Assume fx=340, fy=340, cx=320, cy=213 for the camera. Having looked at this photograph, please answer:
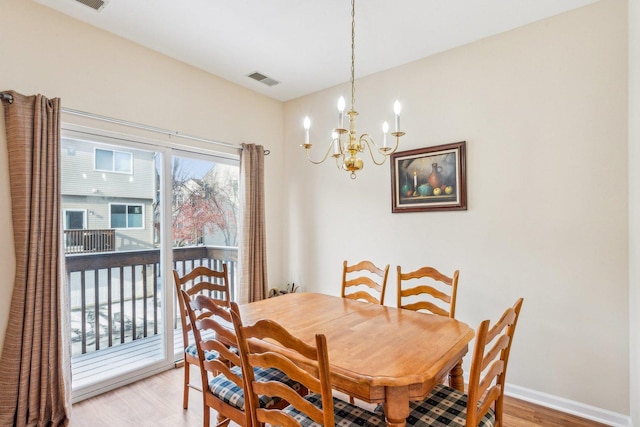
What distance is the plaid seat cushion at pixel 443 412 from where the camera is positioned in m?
1.48

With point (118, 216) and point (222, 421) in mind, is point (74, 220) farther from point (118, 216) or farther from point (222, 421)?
point (222, 421)

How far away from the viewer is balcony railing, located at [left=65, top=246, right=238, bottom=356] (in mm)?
2824

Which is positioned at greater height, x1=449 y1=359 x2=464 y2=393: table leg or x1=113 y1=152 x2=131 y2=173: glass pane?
x1=113 y1=152 x2=131 y2=173: glass pane

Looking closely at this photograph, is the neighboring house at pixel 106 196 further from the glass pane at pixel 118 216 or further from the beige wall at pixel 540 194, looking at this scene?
the beige wall at pixel 540 194

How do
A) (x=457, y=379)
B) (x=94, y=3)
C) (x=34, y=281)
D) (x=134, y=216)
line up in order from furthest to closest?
(x=134, y=216)
(x=94, y=3)
(x=34, y=281)
(x=457, y=379)

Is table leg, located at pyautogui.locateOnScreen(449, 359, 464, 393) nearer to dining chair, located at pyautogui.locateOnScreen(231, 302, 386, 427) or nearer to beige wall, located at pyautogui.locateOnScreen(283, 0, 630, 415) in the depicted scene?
dining chair, located at pyautogui.locateOnScreen(231, 302, 386, 427)

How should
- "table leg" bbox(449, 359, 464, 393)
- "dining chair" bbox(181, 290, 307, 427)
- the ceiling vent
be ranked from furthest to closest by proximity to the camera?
the ceiling vent → "table leg" bbox(449, 359, 464, 393) → "dining chair" bbox(181, 290, 307, 427)

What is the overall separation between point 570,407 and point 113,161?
397 cm

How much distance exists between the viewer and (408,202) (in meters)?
3.15

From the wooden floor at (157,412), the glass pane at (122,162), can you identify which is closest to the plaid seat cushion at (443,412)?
the wooden floor at (157,412)

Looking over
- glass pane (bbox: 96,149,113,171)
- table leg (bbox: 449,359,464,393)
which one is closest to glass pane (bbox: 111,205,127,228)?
glass pane (bbox: 96,149,113,171)

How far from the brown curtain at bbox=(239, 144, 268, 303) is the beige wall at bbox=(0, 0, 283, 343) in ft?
0.97

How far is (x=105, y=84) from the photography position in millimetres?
2666

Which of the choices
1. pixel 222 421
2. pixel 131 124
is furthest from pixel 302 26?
pixel 222 421
